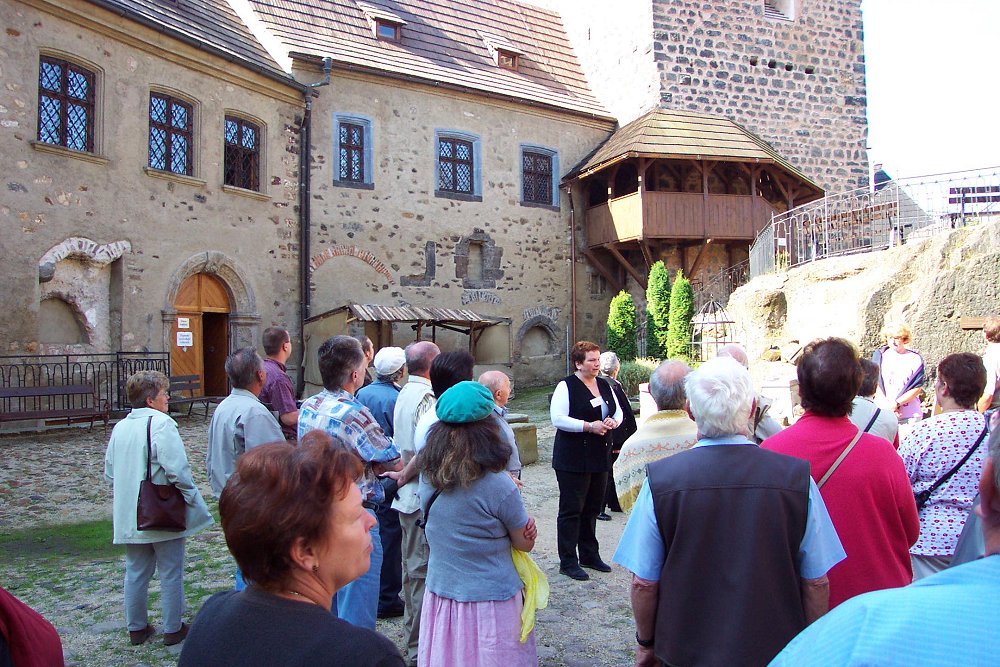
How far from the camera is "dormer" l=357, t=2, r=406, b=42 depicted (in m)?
18.4

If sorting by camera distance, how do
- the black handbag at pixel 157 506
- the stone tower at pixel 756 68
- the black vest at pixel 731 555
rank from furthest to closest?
1. the stone tower at pixel 756 68
2. the black handbag at pixel 157 506
3. the black vest at pixel 731 555

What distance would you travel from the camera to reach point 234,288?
14570 mm

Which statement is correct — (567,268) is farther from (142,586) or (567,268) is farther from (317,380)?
(142,586)

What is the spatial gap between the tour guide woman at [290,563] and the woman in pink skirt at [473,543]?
1.33 meters

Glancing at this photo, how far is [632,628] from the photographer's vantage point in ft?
13.7

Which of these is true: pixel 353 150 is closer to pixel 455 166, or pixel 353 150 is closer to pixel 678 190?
pixel 455 166

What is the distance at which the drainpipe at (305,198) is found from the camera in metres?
15.8

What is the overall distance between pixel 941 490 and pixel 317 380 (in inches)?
501

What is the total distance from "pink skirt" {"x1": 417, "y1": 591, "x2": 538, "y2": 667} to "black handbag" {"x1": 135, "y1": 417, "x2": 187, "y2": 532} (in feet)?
5.80

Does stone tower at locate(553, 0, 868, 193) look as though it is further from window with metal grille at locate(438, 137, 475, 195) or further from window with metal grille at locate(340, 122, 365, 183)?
window with metal grille at locate(340, 122, 365, 183)

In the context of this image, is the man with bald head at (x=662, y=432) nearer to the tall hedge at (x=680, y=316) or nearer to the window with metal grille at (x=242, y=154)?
the window with metal grille at (x=242, y=154)

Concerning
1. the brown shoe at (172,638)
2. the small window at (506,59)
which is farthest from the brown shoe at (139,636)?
the small window at (506,59)

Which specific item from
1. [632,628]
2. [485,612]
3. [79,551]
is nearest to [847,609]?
[485,612]

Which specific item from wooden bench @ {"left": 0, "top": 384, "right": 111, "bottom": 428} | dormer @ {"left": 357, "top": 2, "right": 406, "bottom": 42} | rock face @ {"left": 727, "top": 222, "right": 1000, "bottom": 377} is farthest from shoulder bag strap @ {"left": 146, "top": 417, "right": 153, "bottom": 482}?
dormer @ {"left": 357, "top": 2, "right": 406, "bottom": 42}
